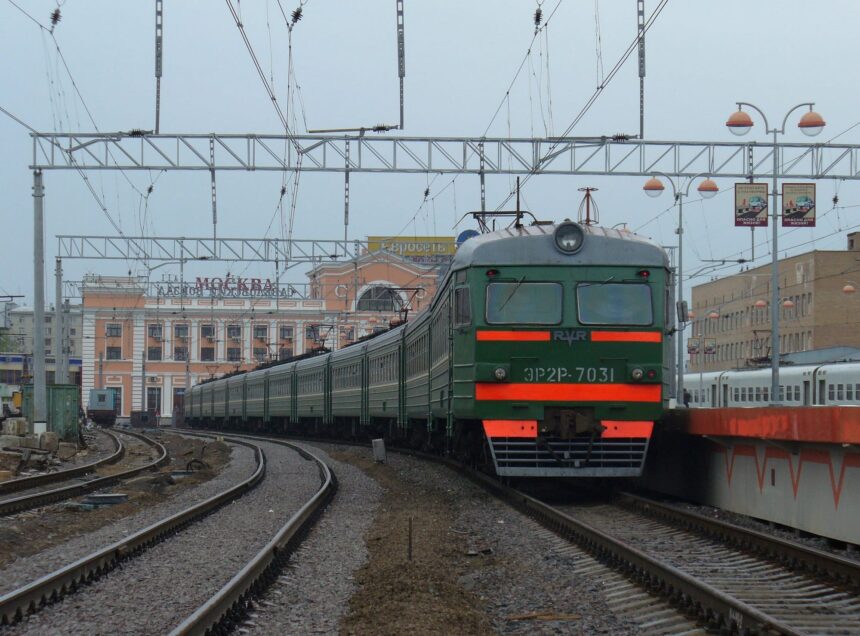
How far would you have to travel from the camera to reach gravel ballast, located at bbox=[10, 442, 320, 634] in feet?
25.4

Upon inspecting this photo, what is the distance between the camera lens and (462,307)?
15117 millimetres

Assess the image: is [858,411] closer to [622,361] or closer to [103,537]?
[622,361]

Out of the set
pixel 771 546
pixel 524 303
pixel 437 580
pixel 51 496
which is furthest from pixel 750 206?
pixel 437 580

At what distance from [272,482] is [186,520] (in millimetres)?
6571

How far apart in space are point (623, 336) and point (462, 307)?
2.01 metres

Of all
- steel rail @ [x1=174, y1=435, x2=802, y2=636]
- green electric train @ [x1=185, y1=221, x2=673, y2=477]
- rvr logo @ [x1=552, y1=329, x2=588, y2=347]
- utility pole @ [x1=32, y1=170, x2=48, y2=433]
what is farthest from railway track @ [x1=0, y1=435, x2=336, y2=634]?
utility pole @ [x1=32, y1=170, x2=48, y2=433]

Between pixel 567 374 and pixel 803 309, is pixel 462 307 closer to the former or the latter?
pixel 567 374

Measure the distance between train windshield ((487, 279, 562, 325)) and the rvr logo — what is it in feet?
0.47

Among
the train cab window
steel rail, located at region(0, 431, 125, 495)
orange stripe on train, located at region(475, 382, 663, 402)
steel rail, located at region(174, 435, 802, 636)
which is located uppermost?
the train cab window

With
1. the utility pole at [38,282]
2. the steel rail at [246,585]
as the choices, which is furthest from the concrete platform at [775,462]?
the utility pole at [38,282]

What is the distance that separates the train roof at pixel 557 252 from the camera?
14852mm

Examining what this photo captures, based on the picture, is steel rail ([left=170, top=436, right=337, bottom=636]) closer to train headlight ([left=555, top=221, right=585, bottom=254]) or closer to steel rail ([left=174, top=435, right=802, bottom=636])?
steel rail ([left=174, top=435, right=802, bottom=636])

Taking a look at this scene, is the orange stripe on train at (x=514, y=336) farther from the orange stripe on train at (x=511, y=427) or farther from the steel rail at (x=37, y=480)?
the steel rail at (x=37, y=480)

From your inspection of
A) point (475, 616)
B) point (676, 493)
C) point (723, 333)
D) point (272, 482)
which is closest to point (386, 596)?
point (475, 616)
